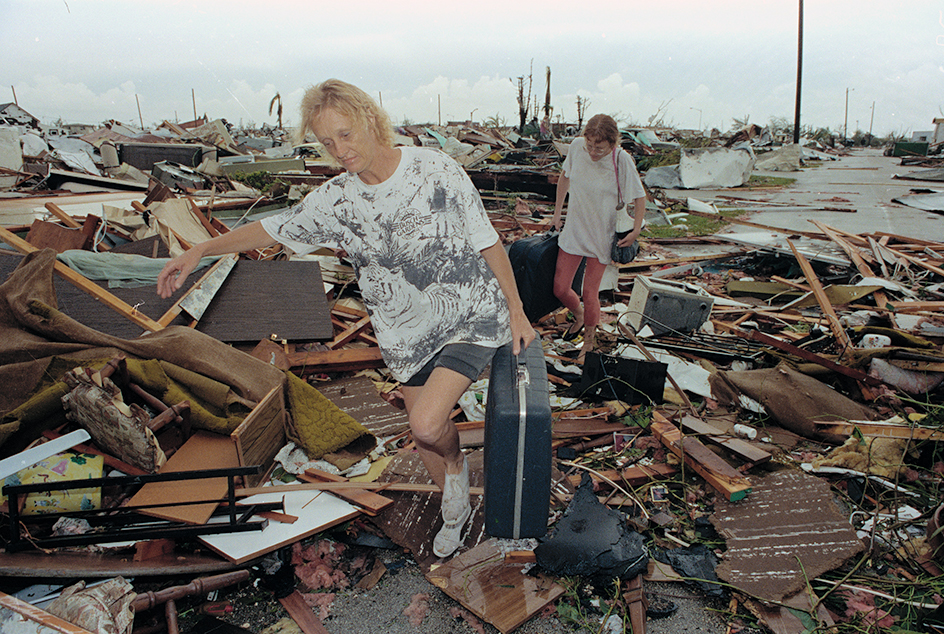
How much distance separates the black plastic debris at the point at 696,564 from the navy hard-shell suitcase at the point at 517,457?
2.30 ft

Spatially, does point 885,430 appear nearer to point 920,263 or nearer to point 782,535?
point 782,535

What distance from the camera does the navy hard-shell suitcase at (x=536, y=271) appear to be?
5238 mm

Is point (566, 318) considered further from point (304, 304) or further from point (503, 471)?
point (503, 471)

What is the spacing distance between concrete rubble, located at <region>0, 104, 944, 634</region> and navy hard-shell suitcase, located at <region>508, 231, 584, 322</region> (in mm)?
488

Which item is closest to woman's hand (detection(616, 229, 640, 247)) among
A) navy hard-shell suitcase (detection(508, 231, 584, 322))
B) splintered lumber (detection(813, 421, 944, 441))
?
navy hard-shell suitcase (detection(508, 231, 584, 322))

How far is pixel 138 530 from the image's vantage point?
2480mm

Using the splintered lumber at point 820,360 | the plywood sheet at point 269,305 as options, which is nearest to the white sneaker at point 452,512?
the plywood sheet at point 269,305

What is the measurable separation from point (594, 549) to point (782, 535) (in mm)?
961

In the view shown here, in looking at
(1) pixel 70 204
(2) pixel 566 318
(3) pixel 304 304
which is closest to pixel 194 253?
(3) pixel 304 304

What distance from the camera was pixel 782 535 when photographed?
270cm

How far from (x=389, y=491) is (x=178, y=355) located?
1.49 metres

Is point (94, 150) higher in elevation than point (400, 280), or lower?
higher

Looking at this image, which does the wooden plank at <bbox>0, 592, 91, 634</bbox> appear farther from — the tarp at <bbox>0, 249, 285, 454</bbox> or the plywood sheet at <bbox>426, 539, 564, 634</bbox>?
the plywood sheet at <bbox>426, 539, 564, 634</bbox>

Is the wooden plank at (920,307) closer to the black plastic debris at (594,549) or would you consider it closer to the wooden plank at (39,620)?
the black plastic debris at (594,549)
